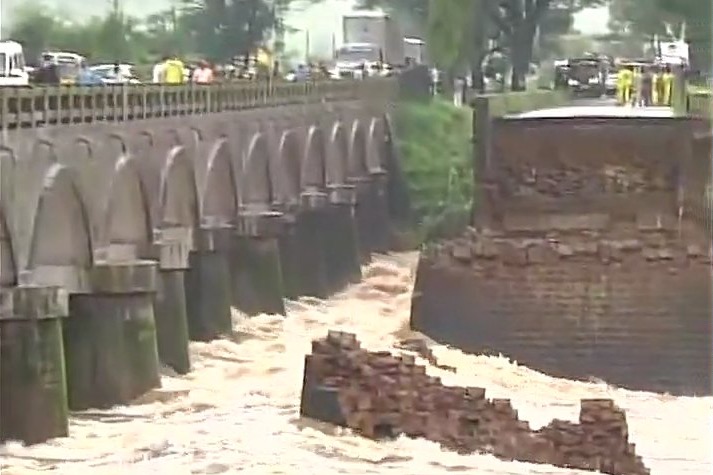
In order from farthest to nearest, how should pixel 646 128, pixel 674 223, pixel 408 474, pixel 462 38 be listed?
pixel 674 223, pixel 646 128, pixel 462 38, pixel 408 474

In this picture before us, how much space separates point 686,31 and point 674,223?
5.01ft

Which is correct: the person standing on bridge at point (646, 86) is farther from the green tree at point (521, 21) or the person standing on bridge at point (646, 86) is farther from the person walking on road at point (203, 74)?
the person walking on road at point (203, 74)

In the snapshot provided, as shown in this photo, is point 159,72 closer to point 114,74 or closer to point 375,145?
point 114,74

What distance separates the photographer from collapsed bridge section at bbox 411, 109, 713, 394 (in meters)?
8.16

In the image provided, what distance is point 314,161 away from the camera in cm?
776

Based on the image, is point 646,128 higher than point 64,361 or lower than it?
higher

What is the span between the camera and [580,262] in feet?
27.9

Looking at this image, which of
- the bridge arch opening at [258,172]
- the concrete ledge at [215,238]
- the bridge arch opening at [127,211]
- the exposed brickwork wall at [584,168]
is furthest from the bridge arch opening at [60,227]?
the exposed brickwork wall at [584,168]

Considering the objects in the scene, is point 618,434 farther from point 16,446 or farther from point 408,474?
point 16,446

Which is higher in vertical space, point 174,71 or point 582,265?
point 174,71

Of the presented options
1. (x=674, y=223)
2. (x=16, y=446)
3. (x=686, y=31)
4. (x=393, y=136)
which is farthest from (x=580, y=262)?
(x=16, y=446)

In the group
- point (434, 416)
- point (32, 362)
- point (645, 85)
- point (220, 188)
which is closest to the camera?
point (434, 416)

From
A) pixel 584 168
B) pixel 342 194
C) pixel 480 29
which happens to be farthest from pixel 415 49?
pixel 584 168

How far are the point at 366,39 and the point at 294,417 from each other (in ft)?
3.34
